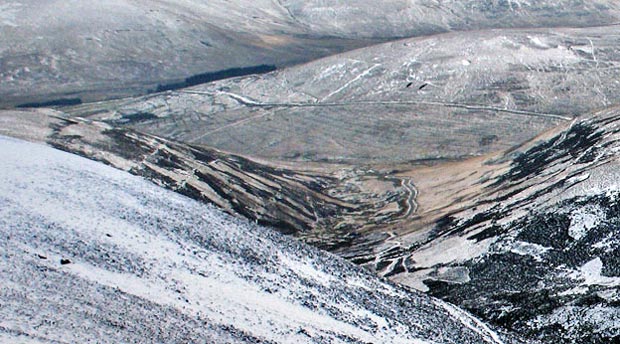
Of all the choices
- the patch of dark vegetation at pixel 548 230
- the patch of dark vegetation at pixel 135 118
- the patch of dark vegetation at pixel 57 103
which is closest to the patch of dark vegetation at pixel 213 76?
the patch of dark vegetation at pixel 57 103

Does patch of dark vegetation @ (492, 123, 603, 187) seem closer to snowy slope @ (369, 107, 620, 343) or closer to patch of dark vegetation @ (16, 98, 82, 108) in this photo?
snowy slope @ (369, 107, 620, 343)

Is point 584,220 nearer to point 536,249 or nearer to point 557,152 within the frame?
point 536,249

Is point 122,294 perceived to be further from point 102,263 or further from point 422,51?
point 422,51

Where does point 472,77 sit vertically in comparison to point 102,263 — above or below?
below

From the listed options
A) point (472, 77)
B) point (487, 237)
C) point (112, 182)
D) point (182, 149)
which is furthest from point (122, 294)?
point (472, 77)

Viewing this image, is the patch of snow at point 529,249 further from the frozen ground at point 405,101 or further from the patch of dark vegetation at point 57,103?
the patch of dark vegetation at point 57,103

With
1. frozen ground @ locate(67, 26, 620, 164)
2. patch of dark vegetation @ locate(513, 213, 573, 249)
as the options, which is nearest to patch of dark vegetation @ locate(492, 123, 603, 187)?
patch of dark vegetation @ locate(513, 213, 573, 249)
